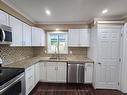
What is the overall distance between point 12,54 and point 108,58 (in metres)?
3.03

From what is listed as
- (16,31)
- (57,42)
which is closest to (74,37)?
(57,42)

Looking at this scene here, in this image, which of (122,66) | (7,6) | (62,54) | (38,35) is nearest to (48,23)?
(38,35)

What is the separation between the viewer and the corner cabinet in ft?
7.60

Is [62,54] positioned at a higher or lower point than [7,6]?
lower

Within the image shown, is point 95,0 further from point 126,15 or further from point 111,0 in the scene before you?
point 126,15

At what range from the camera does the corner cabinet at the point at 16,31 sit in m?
2.32

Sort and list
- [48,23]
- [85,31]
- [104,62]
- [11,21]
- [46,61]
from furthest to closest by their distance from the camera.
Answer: [48,23] → [85,31] → [46,61] → [104,62] → [11,21]

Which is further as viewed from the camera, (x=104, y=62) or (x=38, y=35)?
(x=38, y=35)

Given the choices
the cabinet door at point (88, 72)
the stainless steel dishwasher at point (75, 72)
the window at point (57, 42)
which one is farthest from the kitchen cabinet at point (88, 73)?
the window at point (57, 42)

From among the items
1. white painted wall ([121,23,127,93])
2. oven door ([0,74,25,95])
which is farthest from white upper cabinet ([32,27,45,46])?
white painted wall ([121,23,127,93])

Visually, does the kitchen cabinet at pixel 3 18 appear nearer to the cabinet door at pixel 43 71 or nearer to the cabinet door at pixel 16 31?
the cabinet door at pixel 16 31

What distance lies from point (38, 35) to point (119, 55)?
9.82 feet

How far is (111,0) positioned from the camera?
6.87 feet

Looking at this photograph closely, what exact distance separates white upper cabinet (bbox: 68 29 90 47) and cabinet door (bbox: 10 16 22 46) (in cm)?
201
